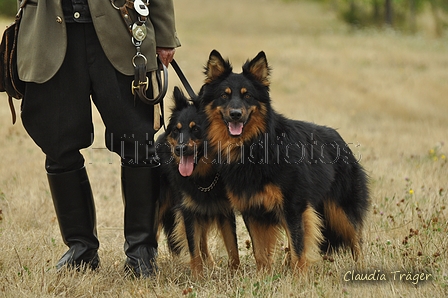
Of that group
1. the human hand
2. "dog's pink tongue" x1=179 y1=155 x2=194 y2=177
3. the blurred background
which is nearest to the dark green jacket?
the human hand

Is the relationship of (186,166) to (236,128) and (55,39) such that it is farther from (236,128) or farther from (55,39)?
(55,39)

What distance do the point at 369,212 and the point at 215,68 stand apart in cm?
182

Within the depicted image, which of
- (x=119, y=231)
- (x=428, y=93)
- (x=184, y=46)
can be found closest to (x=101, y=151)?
(x=119, y=231)

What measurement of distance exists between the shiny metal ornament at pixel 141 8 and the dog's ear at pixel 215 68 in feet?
2.26

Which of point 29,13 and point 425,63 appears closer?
point 29,13

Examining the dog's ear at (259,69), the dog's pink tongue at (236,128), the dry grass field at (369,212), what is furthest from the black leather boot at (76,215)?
the dog's ear at (259,69)

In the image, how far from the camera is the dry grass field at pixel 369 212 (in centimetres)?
390

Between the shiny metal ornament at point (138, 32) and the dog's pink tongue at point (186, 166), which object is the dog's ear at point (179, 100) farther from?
the shiny metal ornament at point (138, 32)

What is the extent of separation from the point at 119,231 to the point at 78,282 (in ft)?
6.37

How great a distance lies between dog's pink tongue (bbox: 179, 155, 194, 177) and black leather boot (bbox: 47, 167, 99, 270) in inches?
26.9

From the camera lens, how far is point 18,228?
5.32 m

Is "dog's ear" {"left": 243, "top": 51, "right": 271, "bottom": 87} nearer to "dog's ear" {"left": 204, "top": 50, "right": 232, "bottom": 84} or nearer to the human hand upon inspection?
"dog's ear" {"left": 204, "top": 50, "right": 232, "bottom": 84}

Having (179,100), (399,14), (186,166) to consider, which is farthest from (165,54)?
(399,14)

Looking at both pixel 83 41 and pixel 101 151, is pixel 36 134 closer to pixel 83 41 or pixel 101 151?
pixel 83 41
